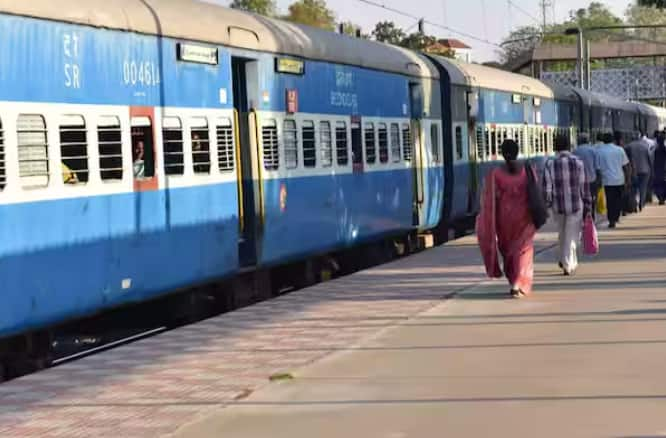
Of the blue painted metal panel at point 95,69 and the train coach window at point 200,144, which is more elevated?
the blue painted metal panel at point 95,69

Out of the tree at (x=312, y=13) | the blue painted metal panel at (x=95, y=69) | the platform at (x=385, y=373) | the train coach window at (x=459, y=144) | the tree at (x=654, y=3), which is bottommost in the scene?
the platform at (x=385, y=373)

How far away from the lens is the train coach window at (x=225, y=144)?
51.3 feet

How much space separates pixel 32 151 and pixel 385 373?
10.5 feet

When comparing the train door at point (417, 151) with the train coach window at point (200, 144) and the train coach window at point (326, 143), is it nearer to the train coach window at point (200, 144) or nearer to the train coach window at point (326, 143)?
the train coach window at point (326, 143)

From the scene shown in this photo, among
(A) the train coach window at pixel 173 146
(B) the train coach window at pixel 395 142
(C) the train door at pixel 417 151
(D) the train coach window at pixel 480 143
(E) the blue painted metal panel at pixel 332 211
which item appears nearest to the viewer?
(A) the train coach window at pixel 173 146

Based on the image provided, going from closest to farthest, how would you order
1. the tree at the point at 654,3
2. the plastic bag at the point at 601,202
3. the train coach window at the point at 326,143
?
the train coach window at the point at 326,143 < the tree at the point at 654,3 < the plastic bag at the point at 601,202

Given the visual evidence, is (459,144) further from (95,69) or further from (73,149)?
(73,149)

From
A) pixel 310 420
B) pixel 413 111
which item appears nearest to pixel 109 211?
pixel 310 420

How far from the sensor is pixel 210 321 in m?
14.2

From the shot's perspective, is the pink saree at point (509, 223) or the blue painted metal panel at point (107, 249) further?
the pink saree at point (509, 223)

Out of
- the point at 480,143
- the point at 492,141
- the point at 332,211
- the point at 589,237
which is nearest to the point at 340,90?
the point at 332,211

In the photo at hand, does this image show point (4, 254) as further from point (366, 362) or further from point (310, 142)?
point (310, 142)

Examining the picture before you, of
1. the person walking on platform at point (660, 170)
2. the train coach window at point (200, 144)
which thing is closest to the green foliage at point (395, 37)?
the person walking on platform at point (660, 170)

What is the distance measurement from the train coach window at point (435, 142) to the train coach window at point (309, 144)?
7686 mm
